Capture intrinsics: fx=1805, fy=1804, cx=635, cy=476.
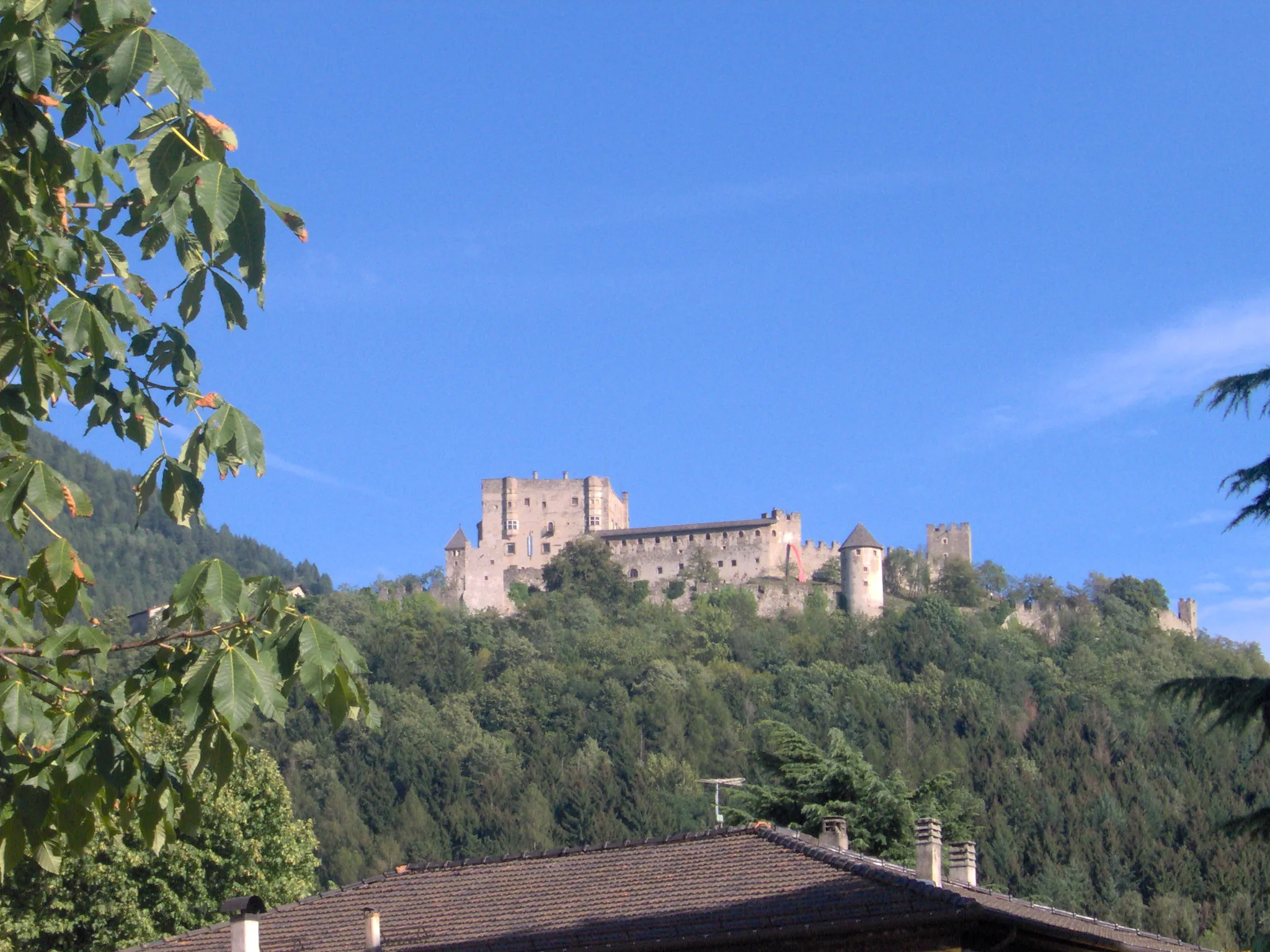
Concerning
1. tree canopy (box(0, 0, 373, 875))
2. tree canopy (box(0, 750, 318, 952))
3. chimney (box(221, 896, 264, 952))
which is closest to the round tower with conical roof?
tree canopy (box(0, 750, 318, 952))

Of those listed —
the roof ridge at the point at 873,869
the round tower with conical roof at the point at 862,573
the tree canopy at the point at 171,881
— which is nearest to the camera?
the roof ridge at the point at 873,869

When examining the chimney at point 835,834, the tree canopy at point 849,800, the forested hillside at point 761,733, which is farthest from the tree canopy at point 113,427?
the forested hillside at point 761,733

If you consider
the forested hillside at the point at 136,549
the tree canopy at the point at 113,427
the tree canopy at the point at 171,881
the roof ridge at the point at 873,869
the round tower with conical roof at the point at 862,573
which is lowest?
the tree canopy at the point at 171,881

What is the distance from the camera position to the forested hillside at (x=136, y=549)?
16625cm

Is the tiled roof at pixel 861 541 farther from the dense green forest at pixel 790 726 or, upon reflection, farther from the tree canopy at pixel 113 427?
the tree canopy at pixel 113 427

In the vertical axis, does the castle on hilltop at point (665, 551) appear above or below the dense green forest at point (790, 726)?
above

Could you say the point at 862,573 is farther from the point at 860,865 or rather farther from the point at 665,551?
the point at 860,865

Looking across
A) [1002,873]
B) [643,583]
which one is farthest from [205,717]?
[643,583]

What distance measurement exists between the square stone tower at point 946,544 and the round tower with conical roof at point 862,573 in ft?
18.5

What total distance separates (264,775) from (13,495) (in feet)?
77.6

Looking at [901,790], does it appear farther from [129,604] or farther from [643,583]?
[129,604]

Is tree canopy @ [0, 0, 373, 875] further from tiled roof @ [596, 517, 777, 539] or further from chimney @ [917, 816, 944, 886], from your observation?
tiled roof @ [596, 517, 777, 539]

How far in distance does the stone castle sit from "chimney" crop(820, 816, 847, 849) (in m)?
82.9

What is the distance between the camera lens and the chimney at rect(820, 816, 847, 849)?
69.2ft
